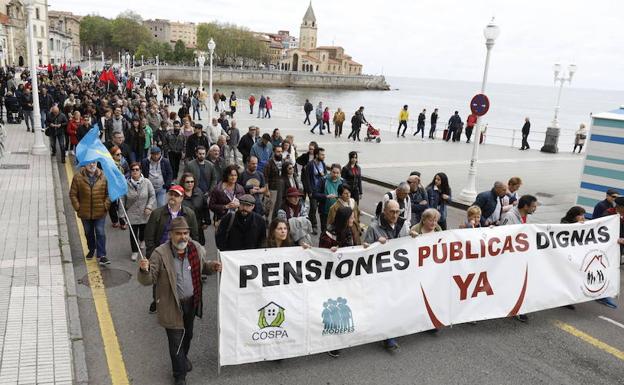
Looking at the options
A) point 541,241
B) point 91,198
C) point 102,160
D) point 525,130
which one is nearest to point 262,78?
point 525,130

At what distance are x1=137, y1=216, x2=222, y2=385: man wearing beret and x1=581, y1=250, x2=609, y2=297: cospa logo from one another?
4962mm

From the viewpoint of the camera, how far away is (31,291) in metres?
6.53

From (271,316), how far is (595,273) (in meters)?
4.59

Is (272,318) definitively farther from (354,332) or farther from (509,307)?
(509,307)

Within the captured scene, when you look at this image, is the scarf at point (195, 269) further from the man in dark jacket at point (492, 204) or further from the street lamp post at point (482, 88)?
the street lamp post at point (482, 88)

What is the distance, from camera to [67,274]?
7184 mm

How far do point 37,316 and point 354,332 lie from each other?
3677mm

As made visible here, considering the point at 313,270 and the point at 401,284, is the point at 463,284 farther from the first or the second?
the point at 313,270

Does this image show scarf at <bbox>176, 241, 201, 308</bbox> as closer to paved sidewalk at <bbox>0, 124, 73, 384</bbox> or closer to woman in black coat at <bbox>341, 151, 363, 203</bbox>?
paved sidewalk at <bbox>0, 124, 73, 384</bbox>

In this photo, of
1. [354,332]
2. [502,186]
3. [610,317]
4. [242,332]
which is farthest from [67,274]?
[610,317]

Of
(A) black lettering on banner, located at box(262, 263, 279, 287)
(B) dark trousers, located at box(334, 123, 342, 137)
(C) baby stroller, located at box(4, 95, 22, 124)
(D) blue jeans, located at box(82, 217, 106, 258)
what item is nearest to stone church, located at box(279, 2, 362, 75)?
(B) dark trousers, located at box(334, 123, 342, 137)

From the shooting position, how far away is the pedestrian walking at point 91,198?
290 inches

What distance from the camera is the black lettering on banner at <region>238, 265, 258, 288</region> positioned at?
502 centimetres

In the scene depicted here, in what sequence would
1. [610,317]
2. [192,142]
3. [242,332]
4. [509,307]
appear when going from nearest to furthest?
[242,332] < [509,307] < [610,317] < [192,142]
